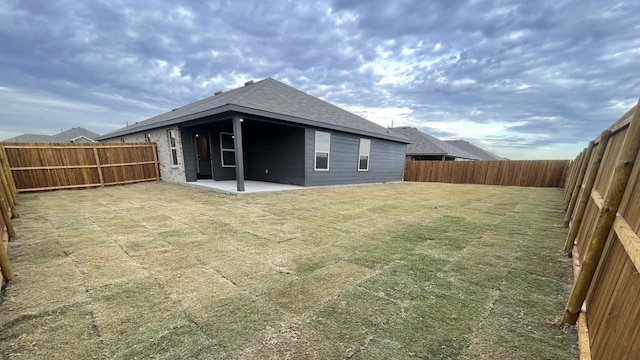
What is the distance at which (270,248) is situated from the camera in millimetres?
3062

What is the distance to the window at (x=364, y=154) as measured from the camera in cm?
1161

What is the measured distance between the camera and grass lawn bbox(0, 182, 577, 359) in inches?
56.6

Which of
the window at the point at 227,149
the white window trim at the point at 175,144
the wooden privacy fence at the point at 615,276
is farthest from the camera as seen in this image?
the window at the point at 227,149

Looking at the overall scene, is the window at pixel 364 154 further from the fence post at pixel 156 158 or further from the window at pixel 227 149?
the fence post at pixel 156 158

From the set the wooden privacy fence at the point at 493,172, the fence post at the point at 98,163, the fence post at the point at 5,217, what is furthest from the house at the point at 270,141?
the wooden privacy fence at the point at 493,172

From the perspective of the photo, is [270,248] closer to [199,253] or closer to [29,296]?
[199,253]

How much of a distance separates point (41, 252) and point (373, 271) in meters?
4.13

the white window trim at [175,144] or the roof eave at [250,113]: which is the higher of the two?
the roof eave at [250,113]

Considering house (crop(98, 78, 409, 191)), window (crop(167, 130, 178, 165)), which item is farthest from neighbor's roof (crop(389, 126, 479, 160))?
window (crop(167, 130, 178, 165))

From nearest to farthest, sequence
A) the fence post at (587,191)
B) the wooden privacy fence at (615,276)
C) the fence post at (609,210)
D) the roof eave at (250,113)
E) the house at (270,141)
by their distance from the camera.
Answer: the wooden privacy fence at (615,276) < the fence post at (609,210) < the fence post at (587,191) < the roof eave at (250,113) < the house at (270,141)

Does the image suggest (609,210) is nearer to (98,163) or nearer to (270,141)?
(270,141)

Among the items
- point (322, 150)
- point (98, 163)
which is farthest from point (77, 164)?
point (322, 150)

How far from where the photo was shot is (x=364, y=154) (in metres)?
11.9

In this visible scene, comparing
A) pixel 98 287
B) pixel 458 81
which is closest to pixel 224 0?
pixel 98 287
